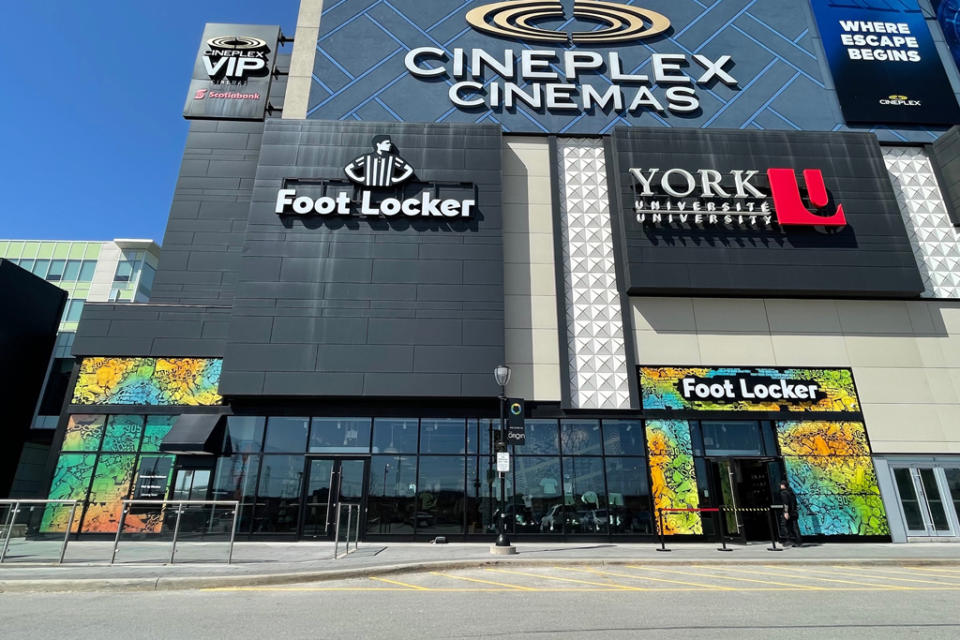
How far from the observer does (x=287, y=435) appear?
19.1m

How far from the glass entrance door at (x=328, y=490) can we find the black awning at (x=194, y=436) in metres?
3.37

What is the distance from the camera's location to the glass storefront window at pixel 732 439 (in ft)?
63.4

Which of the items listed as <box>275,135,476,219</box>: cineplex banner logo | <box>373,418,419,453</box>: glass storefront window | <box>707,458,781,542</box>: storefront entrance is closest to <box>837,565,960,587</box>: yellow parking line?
<box>707,458,781,542</box>: storefront entrance

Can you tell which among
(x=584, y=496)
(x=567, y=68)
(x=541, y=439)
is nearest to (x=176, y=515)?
(x=541, y=439)

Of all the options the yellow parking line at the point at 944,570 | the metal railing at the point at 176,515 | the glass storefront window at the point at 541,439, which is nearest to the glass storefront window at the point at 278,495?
the metal railing at the point at 176,515

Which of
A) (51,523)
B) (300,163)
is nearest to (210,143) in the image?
(300,163)

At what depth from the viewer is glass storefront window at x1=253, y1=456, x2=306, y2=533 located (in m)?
18.1

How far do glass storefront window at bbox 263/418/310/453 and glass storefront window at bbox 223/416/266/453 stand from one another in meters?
0.32

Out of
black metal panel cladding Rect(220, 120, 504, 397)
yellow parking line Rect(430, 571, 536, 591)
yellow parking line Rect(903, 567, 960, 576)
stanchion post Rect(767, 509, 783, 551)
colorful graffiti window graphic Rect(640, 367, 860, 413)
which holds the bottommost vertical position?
yellow parking line Rect(430, 571, 536, 591)

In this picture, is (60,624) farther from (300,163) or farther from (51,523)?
(300,163)

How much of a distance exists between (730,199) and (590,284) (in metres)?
7.20

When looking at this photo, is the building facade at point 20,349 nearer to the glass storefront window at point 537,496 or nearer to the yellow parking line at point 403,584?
the yellow parking line at point 403,584

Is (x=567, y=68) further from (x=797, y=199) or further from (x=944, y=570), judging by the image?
(x=944, y=570)

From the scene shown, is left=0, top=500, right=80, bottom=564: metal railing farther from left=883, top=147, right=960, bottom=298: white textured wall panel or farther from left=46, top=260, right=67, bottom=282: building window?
left=46, top=260, right=67, bottom=282: building window
